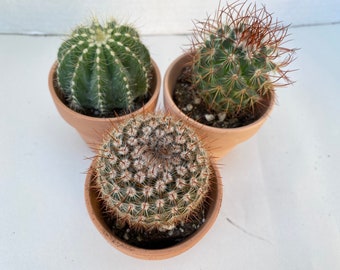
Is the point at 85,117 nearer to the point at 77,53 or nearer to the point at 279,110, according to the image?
the point at 77,53

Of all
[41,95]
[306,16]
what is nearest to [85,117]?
[41,95]

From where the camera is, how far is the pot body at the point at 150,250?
0.72m

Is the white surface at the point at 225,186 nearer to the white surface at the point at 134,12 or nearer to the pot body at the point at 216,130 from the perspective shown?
the white surface at the point at 134,12

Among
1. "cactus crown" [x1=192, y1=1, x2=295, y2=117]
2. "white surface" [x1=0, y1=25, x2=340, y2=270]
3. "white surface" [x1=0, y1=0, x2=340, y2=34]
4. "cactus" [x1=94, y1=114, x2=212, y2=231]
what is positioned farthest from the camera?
"white surface" [x1=0, y1=0, x2=340, y2=34]

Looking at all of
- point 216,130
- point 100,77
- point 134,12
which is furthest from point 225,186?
point 134,12

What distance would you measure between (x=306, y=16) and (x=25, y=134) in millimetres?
1072

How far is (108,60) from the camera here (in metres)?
0.80

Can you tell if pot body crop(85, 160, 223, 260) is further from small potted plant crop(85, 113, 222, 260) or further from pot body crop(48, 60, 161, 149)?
pot body crop(48, 60, 161, 149)

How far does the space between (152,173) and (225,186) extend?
426 mm

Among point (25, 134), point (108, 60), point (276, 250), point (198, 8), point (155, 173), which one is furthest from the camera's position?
point (198, 8)

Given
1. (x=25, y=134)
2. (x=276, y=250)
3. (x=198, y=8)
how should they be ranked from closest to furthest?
(x=276, y=250) < (x=25, y=134) < (x=198, y=8)

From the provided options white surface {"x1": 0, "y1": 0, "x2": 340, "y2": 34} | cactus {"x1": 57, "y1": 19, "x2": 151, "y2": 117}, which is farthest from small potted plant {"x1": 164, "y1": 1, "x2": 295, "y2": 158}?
white surface {"x1": 0, "y1": 0, "x2": 340, "y2": 34}

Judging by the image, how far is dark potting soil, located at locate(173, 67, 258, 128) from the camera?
92cm

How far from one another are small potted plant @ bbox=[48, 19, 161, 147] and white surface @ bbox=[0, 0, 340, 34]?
0.41 metres
